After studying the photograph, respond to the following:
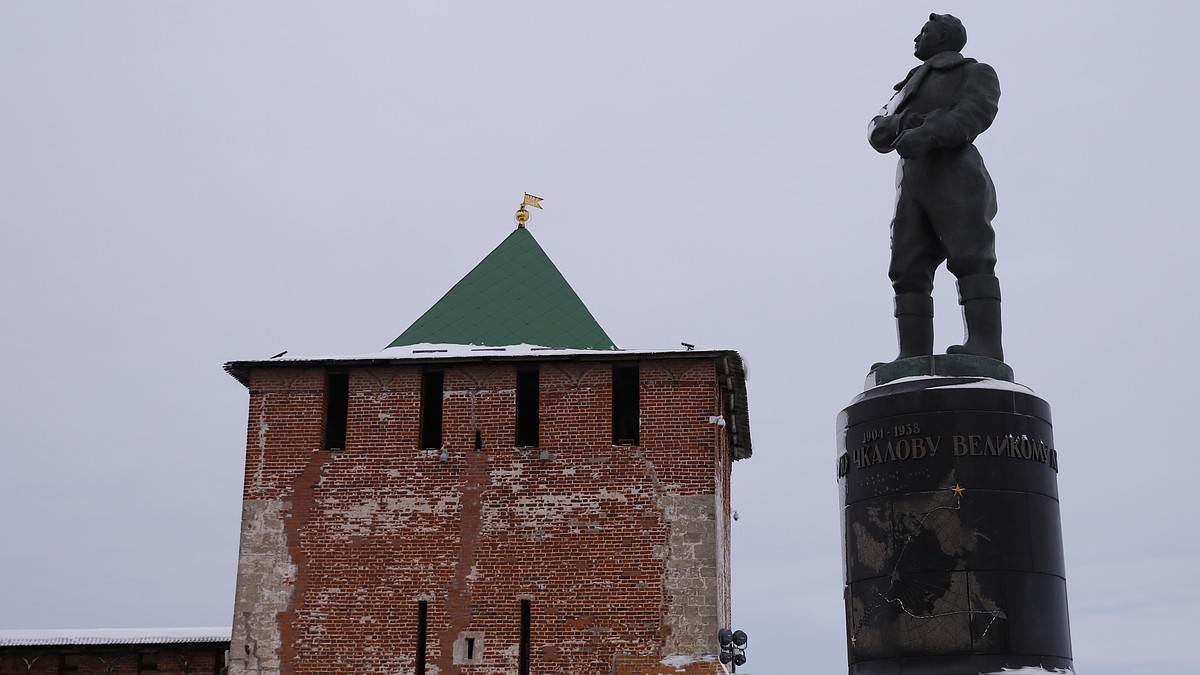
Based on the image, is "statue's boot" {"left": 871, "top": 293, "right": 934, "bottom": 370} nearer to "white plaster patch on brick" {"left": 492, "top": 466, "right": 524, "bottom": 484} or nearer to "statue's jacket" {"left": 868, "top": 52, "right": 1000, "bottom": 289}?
"statue's jacket" {"left": 868, "top": 52, "right": 1000, "bottom": 289}

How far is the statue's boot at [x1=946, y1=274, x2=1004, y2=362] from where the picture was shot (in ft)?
26.4

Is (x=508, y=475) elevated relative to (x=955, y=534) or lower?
elevated

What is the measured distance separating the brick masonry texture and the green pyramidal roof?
1041 millimetres

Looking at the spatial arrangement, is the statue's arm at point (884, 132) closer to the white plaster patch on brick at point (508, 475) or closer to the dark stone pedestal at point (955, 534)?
the dark stone pedestal at point (955, 534)

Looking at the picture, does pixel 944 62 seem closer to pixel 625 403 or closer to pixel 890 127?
pixel 890 127

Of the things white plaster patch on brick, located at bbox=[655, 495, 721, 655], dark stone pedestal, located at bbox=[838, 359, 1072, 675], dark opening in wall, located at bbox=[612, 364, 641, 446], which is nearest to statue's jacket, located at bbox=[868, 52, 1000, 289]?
dark stone pedestal, located at bbox=[838, 359, 1072, 675]

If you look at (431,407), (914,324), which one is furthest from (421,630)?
(914,324)

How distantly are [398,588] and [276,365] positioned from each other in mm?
3232

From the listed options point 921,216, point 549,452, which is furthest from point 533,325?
point 921,216

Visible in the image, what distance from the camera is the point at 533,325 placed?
1945 cm

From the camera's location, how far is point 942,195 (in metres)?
8.16

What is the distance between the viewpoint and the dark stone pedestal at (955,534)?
23.7 ft

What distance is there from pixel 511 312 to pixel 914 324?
38.9 ft

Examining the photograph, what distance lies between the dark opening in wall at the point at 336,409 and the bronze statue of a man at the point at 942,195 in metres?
11.4
